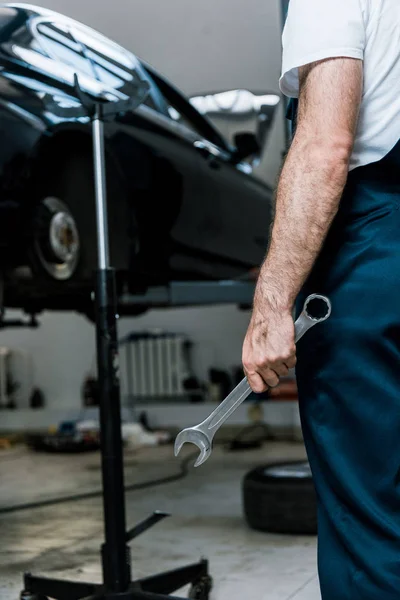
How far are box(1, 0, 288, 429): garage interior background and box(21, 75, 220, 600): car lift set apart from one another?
161 inches

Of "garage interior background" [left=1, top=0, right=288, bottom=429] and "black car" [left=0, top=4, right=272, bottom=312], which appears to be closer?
"black car" [left=0, top=4, right=272, bottom=312]

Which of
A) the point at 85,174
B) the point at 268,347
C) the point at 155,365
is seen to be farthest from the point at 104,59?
the point at 155,365

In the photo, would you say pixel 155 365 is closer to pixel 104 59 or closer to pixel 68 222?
pixel 68 222

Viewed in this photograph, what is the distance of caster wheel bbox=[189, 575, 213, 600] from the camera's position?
2023mm

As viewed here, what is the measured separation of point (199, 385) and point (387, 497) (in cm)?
534

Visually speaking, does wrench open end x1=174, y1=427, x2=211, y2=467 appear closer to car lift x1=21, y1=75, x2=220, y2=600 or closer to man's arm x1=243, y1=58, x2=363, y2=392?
man's arm x1=243, y1=58, x2=363, y2=392

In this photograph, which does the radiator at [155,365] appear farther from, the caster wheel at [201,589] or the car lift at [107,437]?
the car lift at [107,437]

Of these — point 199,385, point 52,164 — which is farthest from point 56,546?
point 199,385

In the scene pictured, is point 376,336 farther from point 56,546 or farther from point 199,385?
point 199,385

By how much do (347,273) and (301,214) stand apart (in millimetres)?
109

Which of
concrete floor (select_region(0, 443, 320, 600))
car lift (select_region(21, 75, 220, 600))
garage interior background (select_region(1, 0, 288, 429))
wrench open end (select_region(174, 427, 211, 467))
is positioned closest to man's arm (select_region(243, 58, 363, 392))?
wrench open end (select_region(174, 427, 211, 467))

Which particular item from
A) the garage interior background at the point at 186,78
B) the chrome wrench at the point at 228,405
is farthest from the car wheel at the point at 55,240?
the garage interior background at the point at 186,78

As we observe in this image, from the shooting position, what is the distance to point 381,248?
1.14 m

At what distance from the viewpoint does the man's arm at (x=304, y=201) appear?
1115 millimetres
